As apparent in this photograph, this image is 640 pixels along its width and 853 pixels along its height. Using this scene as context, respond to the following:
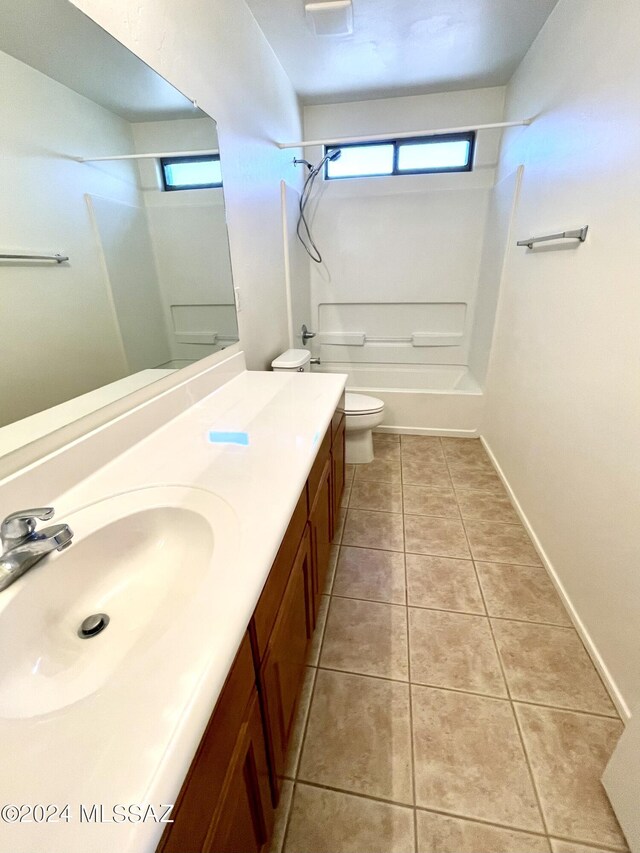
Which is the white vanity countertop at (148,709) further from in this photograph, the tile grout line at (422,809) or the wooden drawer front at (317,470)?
the tile grout line at (422,809)

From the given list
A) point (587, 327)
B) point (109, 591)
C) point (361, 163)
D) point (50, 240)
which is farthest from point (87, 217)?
point (361, 163)

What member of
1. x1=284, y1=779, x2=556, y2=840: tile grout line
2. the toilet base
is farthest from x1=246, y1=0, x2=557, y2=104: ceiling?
x1=284, y1=779, x2=556, y2=840: tile grout line

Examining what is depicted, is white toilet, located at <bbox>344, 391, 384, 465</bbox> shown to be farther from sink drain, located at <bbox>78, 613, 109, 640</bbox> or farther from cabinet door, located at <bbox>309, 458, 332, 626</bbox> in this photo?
sink drain, located at <bbox>78, 613, 109, 640</bbox>

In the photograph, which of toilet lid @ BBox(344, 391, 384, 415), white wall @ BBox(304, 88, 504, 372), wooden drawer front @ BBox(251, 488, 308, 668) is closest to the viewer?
wooden drawer front @ BBox(251, 488, 308, 668)

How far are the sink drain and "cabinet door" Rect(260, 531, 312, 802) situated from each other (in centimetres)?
32

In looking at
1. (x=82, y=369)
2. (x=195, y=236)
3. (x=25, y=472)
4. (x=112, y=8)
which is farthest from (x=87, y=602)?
(x=112, y=8)

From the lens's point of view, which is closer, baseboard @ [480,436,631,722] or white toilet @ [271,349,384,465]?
baseboard @ [480,436,631,722]

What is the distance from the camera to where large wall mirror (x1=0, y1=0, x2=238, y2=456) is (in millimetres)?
798

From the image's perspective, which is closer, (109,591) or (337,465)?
(109,591)

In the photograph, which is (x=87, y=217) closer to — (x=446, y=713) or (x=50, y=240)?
(x=50, y=240)

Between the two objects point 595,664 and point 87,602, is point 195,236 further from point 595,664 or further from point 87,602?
point 595,664

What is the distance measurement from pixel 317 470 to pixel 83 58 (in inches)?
50.6

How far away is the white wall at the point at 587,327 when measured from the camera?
119 centimetres

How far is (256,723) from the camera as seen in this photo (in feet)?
2.35
